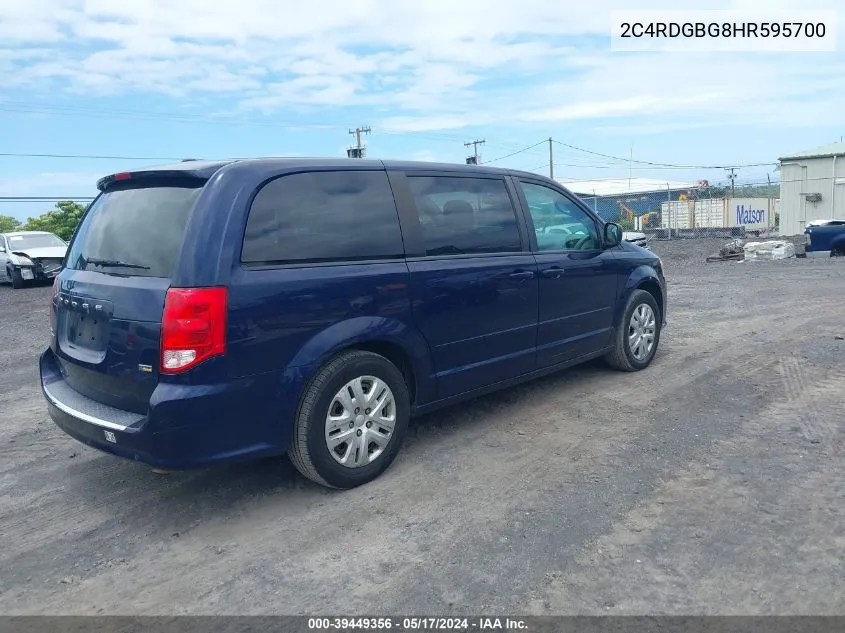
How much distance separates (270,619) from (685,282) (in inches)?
496

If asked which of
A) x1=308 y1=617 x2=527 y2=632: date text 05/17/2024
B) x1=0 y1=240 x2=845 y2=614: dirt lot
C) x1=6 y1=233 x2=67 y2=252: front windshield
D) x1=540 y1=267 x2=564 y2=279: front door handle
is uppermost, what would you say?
x1=6 y1=233 x2=67 y2=252: front windshield

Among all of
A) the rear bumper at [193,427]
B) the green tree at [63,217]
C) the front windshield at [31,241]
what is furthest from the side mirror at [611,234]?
the green tree at [63,217]

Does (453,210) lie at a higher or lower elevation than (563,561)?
higher

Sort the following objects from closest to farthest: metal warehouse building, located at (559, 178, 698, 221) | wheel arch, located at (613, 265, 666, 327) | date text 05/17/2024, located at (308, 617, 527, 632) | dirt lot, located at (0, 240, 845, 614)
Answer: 1. date text 05/17/2024, located at (308, 617, 527, 632)
2. dirt lot, located at (0, 240, 845, 614)
3. wheel arch, located at (613, 265, 666, 327)
4. metal warehouse building, located at (559, 178, 698, 221)

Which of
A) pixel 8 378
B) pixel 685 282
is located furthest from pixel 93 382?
pixel 685 282

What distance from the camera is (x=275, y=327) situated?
11.5 ft

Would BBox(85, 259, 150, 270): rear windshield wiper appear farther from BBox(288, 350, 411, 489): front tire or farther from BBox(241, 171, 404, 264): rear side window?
BBox(288, 350, 411, 489): front tire

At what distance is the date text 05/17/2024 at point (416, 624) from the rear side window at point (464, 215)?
2.25 metres

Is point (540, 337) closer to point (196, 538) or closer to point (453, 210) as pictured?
point (453, 210)

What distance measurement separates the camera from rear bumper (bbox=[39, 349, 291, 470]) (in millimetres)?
3309

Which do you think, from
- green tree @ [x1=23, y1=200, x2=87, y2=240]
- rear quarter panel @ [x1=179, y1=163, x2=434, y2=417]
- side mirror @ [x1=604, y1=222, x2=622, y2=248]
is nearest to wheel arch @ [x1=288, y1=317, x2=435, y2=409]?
rear quarter panel @ [x1=179, y1=163, x2=434, y2=417]

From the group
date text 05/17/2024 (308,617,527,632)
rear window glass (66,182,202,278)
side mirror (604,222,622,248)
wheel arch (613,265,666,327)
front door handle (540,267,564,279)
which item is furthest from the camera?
wheel arch (613,265,666,327)

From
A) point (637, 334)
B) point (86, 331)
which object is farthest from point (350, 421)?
point (637, 334)

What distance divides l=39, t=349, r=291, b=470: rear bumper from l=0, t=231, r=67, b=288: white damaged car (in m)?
15.8
